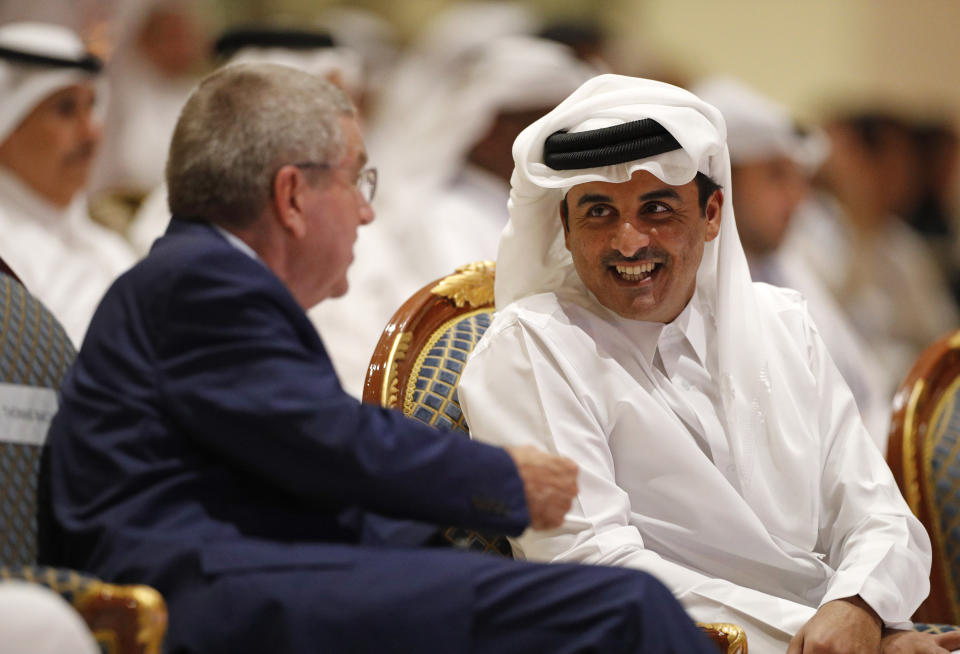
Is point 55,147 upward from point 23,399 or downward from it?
upward

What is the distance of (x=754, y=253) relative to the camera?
605cm

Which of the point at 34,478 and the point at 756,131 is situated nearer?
the point at 34,478

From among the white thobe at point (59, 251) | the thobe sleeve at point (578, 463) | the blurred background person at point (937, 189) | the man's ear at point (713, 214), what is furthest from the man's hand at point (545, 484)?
the blurred background person at point (937, 189)

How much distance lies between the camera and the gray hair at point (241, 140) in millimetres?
2334

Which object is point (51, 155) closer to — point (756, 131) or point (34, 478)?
point (34, 478)

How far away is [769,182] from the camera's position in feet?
20.6

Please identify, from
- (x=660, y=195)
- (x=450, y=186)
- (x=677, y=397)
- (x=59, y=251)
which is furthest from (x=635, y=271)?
(x=450, y=186)

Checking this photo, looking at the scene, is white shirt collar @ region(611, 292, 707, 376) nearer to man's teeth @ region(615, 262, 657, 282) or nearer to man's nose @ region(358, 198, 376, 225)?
man's teeth @ region(615, 262, 657, 282)

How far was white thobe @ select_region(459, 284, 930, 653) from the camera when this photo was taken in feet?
8.26

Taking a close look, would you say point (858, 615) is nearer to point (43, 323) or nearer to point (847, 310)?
point (43, 323)

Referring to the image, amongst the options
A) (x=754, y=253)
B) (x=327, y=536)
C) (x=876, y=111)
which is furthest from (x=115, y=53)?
(x=327, y=536)

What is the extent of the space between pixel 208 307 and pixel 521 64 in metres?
4.15

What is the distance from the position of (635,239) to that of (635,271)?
86 mm

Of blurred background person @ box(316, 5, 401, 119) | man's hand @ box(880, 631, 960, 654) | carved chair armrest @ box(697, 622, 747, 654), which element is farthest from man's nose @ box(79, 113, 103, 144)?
blurred background person @ box(316, 5, 401, 119)
